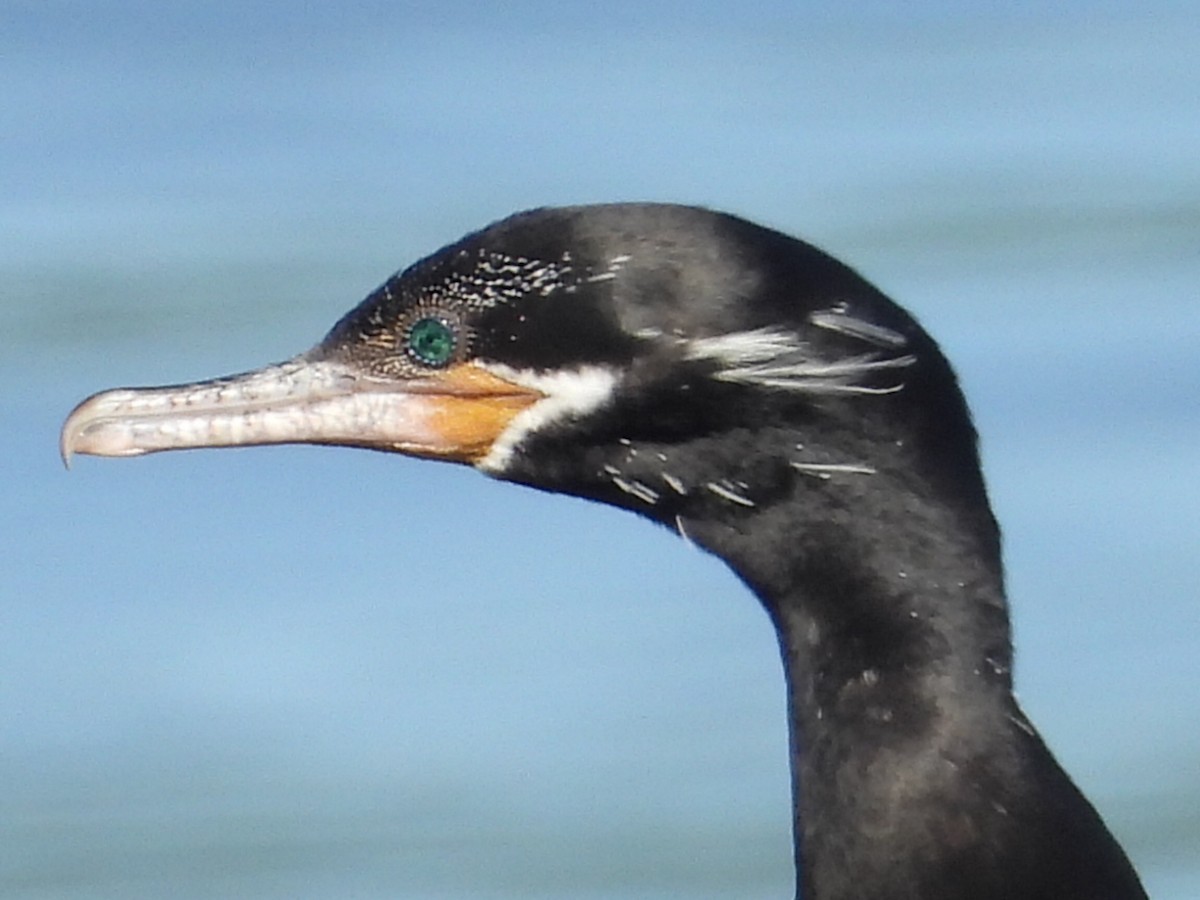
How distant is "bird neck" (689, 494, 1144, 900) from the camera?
5.37 meters

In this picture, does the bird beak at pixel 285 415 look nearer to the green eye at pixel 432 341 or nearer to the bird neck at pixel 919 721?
the green eye at pixel 432 341

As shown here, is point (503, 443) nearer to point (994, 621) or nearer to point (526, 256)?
point (526, 256)

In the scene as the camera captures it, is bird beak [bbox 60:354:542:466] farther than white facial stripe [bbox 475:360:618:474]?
Yes

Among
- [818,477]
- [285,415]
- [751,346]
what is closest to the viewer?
[751,346]

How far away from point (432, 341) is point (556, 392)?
29 centimetres

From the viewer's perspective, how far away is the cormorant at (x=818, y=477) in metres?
5.30

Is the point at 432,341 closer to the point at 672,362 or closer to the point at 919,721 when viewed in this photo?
the point at 672,362

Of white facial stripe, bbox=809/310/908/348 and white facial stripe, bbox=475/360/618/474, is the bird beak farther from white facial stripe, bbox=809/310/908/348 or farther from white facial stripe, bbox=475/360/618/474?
white facial stripe, bbox=809/310/908/348

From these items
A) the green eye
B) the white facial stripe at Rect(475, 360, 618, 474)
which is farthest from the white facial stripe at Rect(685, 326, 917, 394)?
the green eye

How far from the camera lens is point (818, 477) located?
5.36 meters

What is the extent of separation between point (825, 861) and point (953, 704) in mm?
332

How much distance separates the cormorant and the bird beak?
160 millimetres

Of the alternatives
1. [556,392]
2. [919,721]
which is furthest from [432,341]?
[919,721]

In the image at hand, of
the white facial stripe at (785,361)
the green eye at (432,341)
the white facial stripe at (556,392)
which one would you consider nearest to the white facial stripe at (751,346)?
the white facial stripe at (785,361)
